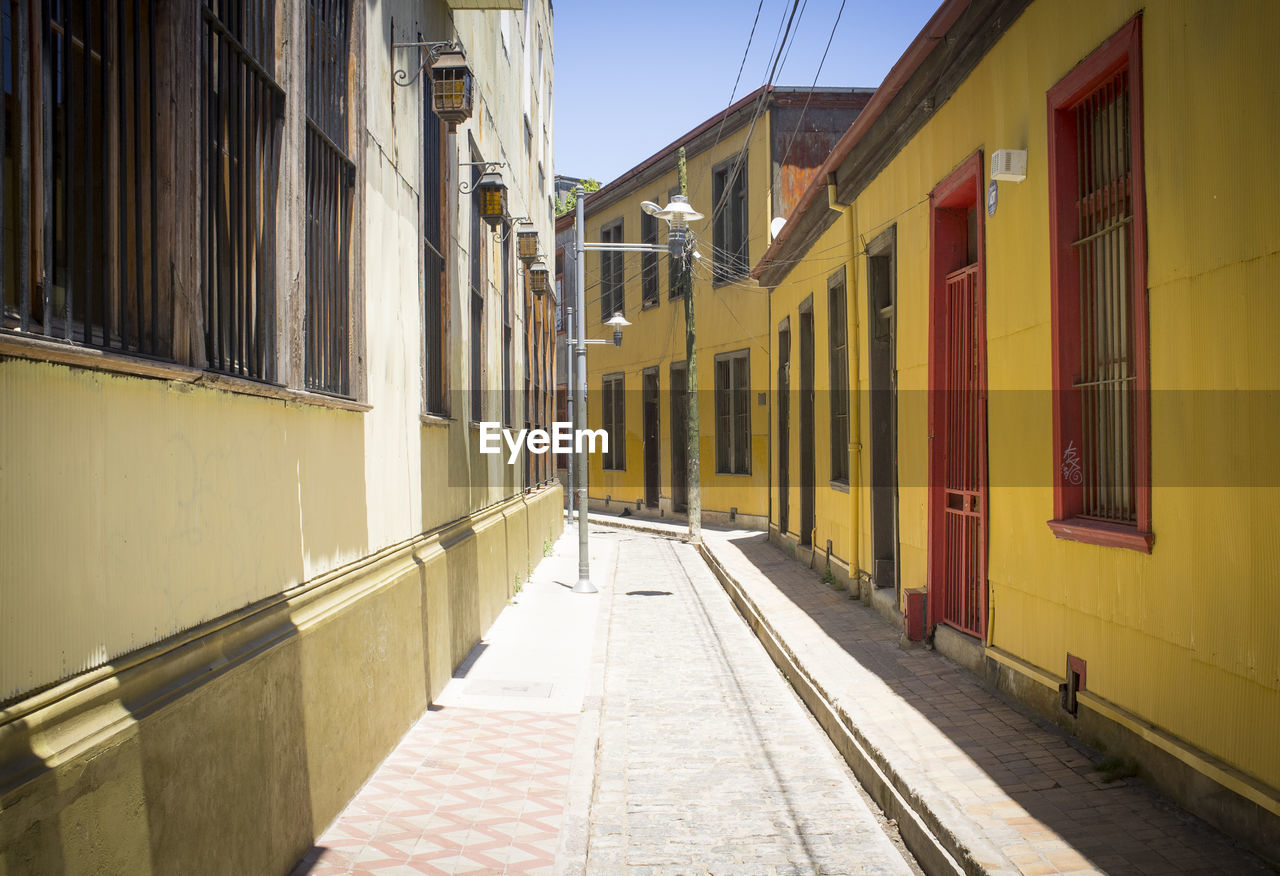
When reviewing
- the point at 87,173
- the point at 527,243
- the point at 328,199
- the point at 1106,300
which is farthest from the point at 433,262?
the point at 527,243

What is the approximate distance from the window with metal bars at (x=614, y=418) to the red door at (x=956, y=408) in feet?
64.7

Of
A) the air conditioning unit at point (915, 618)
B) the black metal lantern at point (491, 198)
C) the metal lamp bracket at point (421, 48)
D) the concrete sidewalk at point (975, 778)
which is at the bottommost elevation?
the concrete sidewalk at point (975, 778)

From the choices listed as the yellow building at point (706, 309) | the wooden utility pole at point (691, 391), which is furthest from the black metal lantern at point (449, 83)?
the wooden utility pole at point (691, 391)

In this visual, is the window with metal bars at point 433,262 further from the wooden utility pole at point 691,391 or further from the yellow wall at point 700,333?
the wooden utility pole at point 691,391

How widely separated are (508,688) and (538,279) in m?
7.98

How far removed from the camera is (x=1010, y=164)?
6.57m

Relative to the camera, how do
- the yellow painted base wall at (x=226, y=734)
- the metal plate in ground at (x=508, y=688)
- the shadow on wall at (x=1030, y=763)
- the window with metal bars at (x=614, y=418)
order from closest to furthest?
the yellow painted base wall at (x=226, y=734) → the shadow on wall at (x=1030, y=763) → the metal plate in ground at (x=508, y=688) → the window with metal bars at (x=614, y=418)

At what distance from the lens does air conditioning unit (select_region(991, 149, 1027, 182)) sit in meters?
A: 6.50

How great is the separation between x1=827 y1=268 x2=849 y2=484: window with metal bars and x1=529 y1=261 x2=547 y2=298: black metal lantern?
13.2ft

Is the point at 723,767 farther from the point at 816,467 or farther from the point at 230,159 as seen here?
the point at 816,467

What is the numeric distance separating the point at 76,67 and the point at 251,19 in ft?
5.06

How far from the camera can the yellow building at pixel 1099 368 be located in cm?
412

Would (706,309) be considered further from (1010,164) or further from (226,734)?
(226,734)

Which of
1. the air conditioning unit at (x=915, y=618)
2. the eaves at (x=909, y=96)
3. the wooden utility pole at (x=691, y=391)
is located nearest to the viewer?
the eaves at (x=909, y=96)
